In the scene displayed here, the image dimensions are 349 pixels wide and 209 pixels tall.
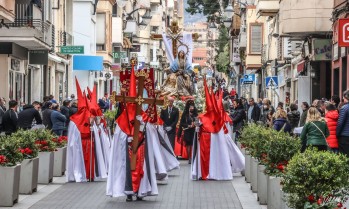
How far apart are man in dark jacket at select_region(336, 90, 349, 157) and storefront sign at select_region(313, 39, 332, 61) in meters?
16.9

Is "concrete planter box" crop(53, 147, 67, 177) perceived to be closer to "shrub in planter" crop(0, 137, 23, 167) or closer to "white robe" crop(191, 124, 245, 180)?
"white robe" crop(191, 124, 245, 180)

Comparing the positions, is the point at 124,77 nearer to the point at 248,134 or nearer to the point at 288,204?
the point at 248,134

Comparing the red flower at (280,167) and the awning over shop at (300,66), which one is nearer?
the red flower at (280,167)

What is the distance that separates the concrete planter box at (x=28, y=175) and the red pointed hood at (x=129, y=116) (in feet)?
6.13

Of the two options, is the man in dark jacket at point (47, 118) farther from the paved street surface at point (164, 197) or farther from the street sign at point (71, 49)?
the street sign at point (71, 49)

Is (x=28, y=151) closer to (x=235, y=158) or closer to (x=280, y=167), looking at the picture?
(x=280, y=167)

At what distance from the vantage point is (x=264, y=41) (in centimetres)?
6912

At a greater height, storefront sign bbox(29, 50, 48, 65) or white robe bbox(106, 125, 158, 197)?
storefront sign bbox(29, 50, 48, 65)

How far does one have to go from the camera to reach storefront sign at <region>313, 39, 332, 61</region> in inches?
1513

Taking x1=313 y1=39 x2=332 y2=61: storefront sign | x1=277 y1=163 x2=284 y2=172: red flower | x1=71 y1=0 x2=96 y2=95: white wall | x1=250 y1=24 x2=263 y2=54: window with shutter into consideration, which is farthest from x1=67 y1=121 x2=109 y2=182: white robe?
x1=250 y1=24 x2=263 y2=54: window with shutter

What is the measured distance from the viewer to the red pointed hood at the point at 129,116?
18.3 metres

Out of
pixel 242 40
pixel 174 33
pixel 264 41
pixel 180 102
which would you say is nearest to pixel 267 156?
pixel 180 102

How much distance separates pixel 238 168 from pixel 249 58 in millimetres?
48065

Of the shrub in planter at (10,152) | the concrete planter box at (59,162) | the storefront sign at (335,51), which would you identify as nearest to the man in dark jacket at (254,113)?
the storefront sign at (335,51)
